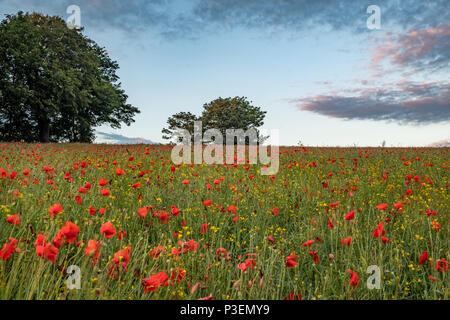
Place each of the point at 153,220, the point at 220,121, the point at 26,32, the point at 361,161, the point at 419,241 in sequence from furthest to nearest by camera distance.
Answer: the point at 220,121 < the point at 26,32 < the point at 361,161 < the point at 153,220 < the point at 419,241

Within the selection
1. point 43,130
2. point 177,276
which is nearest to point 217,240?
point 177,276

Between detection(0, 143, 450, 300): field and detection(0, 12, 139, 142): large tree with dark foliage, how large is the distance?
2071 centimetres

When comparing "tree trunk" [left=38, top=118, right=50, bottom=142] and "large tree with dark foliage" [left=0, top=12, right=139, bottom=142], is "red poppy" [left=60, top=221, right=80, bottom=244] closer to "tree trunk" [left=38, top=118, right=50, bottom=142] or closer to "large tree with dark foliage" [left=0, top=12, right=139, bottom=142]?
"large tree with dark foliage" [left=0, top=12, right=139, bottom=142]

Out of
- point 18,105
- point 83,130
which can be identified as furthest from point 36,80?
point 83,130

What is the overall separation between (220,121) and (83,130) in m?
18.0

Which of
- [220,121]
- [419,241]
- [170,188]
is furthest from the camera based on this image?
[220,121]

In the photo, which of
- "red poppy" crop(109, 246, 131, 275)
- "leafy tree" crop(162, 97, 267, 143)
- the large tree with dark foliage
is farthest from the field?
"leafy tree" crop(162, 97, 267, 143)

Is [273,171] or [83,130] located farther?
[83,130]

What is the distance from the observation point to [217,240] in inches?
143

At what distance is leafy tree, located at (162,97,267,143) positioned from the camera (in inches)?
1658

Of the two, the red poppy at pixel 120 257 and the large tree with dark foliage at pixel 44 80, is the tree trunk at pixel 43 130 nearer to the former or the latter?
the large tree with dark foliage at pixel 44 80

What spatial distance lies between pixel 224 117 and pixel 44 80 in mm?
23358
